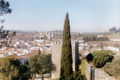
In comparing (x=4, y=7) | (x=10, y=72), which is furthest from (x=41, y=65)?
(x=4, y=7)

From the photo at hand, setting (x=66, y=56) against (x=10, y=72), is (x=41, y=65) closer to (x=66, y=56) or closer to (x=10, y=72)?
(x=10, y=72)

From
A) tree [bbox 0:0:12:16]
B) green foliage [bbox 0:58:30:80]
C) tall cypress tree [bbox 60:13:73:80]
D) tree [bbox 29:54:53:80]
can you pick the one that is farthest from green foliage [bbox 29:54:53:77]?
tree [bbox 0:0:12:16]

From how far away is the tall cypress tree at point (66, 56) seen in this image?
9.86m

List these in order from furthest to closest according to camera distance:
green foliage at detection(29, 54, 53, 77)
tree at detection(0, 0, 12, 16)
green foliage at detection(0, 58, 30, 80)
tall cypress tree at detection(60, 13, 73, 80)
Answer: green foliage at detection(29, 54, 53, 77) < green foliage at detection(0, 58, 30, 80) < tall cypress tree at detection(60, 13, 73, 80) < tree at detection(0, 0, 12, 16)

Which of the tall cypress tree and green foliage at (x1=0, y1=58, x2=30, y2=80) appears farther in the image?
green foliage at (x1=0, y1=58, x2=30, y2=80)

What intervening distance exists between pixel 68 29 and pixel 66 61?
94.0 inches

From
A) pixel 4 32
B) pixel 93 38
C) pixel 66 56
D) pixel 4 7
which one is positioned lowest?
pixel 93 38

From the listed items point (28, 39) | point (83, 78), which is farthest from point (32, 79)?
→ point (28, 39)

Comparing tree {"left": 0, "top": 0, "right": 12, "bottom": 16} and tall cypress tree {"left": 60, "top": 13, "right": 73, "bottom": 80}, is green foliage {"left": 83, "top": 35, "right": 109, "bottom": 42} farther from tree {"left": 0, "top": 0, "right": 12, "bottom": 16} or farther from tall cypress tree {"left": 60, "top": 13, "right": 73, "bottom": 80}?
tree {"left": 0, "top": 0, "right": 12, "bottom": 16}

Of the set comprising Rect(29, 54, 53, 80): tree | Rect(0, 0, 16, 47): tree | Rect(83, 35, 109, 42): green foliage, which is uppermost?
Rect(0, 0, 16, 47): tree

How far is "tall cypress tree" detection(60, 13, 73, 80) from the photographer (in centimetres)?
986

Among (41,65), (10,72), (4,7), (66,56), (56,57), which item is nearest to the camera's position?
(4,7)

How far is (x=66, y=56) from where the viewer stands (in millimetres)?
10203

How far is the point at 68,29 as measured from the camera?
1064cm
